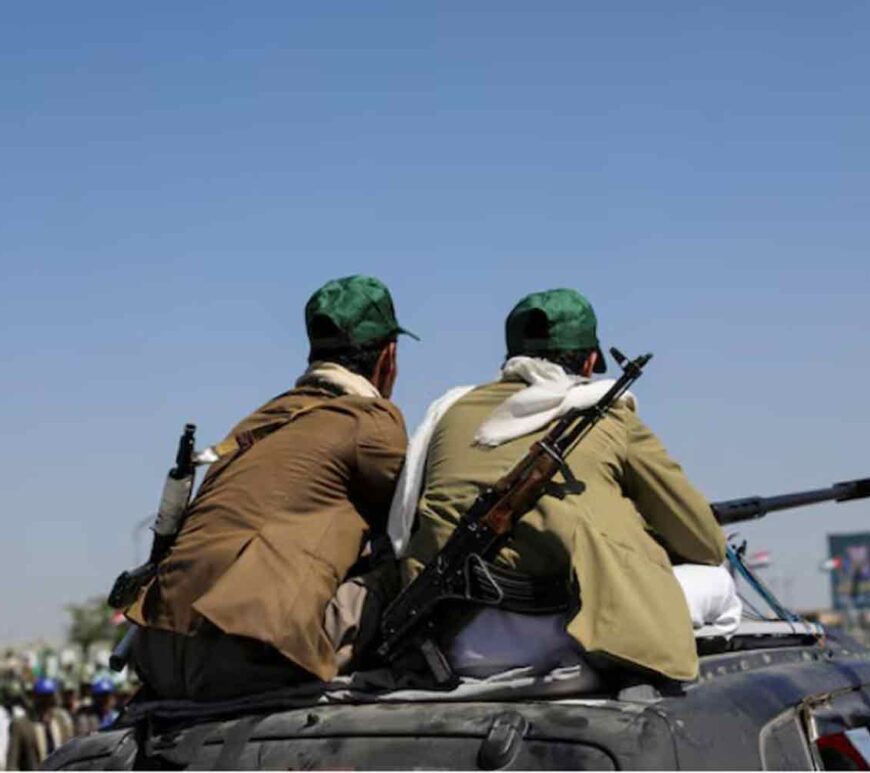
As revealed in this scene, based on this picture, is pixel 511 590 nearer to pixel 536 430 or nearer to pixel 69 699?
pixel 536 430

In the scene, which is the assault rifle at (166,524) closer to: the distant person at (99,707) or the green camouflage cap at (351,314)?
the green camouflage cap at (351,314)

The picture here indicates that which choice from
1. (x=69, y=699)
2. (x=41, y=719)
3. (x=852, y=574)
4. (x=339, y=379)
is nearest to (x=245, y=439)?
(x=339, y=379)

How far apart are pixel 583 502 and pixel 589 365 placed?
673 mm

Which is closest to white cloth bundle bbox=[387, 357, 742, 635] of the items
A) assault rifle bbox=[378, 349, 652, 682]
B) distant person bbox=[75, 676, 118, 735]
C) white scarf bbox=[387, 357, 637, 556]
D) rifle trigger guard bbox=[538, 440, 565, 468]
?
white scarf bbox=[387, 357, 637, 556]

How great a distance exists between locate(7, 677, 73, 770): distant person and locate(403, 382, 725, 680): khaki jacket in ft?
36.1

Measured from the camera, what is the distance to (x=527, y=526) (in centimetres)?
399

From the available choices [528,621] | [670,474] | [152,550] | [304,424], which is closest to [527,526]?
[528,621]

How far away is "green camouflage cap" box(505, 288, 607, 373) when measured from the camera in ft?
14.7

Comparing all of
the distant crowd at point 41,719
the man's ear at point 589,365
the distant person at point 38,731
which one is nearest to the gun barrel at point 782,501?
the man's ear at point 589,365

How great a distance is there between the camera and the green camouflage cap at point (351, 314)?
477 centimetres

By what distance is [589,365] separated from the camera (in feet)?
15.1

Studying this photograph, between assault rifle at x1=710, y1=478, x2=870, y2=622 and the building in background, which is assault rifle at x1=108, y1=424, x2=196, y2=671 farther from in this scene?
the building in background

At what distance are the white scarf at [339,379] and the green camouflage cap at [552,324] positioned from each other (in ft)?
1.44

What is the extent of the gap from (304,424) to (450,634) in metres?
0.76
